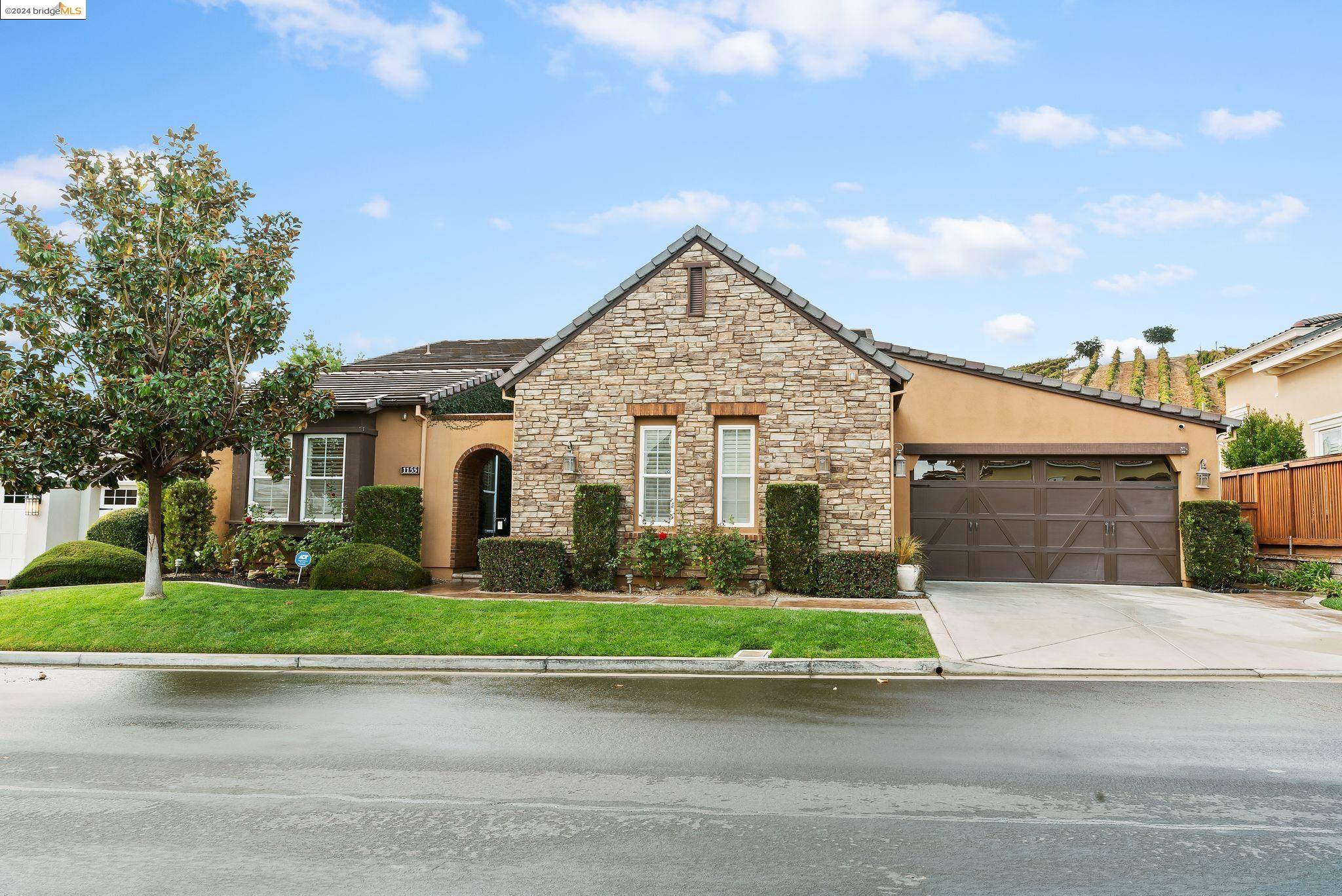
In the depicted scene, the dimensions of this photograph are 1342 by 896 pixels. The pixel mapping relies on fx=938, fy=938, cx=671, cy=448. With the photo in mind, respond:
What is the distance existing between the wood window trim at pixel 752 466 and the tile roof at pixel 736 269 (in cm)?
213

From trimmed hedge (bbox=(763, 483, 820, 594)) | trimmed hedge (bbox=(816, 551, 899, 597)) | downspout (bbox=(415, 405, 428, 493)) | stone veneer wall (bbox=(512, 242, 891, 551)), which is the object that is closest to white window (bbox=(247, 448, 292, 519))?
downspout (bbox=(415, 405, 428, 493))

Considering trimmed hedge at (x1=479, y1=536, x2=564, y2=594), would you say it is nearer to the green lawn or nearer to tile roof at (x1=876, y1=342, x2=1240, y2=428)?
the green lawn

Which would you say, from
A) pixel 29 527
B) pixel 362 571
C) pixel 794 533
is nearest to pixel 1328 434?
pixel 794 533

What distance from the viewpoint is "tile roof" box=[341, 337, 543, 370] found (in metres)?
24.4

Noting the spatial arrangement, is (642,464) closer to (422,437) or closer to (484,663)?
(422,437)

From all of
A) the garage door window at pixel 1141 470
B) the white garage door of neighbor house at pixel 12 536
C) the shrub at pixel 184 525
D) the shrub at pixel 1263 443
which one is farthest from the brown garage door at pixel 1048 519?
the white garage door of neighbor house at pixel 12 536

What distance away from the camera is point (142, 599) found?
44.7ft

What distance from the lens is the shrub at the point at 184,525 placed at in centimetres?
1872

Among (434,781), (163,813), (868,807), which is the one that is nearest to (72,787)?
(163,813)

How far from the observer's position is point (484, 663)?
1086 centimetres

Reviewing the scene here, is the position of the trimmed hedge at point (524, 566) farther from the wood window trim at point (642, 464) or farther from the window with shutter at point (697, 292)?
the window with shutter at point (697, 292)

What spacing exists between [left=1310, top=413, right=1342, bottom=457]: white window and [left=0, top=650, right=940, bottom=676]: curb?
607 inches

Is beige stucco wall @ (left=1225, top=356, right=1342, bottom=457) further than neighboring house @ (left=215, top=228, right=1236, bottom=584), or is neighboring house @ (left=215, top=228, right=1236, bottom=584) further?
beige stucco wall @ (left=1225, top=356, right=1342, bottom=457)

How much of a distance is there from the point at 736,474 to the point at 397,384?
Answer: 868cm
